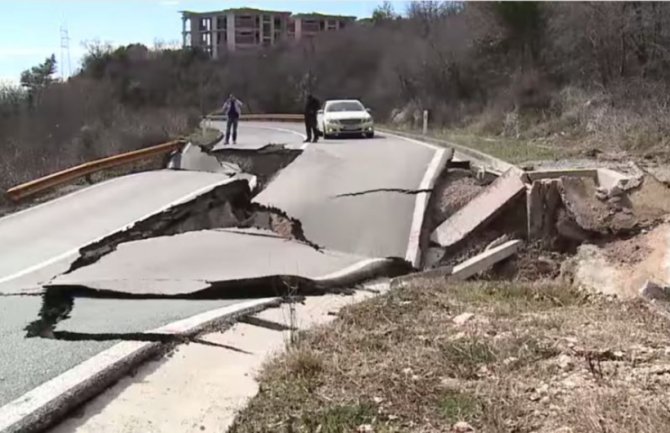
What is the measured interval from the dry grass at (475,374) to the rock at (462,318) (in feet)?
0.17

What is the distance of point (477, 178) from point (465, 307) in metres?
9.20

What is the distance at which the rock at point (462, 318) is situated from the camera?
23.8 feet

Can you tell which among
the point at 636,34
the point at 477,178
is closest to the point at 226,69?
the point at 636,34

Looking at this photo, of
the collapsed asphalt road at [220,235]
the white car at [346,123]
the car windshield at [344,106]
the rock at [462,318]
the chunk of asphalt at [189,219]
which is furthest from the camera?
the car windshield at [344,106]

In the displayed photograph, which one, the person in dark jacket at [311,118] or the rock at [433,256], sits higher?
the person in dark jacket at [311,118]

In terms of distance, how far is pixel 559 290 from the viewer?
9.38 m

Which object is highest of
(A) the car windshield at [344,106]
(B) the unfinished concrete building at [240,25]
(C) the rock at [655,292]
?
(B) the unfinished concrete building at [240,25]

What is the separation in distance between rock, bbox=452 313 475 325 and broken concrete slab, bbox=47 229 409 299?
112 inches

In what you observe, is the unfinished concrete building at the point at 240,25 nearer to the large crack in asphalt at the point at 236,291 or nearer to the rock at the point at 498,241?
the rock at the point at 498,241

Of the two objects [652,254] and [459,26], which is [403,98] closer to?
[459,26]

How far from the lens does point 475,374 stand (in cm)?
565

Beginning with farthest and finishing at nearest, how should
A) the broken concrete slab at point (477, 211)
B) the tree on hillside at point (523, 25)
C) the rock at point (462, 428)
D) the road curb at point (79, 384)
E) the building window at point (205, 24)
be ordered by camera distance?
the building window at point (205, 24)
the tree on hillside at point (523, 25)
the broken concrete slab at point (477, 211)
the road curb at point (79, 384)
the rock at point (462, 428)

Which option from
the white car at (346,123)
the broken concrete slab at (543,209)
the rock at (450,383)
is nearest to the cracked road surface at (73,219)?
the rock at (450,383)

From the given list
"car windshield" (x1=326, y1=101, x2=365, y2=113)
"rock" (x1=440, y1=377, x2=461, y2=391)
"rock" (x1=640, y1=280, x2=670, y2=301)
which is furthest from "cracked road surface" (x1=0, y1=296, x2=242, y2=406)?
"car windshield" (x1=326, y1=101, x2=365, y2=113)
